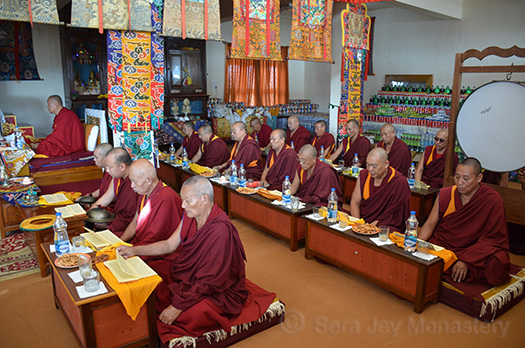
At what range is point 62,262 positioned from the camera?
312cm

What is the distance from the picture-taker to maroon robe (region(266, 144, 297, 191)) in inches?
254

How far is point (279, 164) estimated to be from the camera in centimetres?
653

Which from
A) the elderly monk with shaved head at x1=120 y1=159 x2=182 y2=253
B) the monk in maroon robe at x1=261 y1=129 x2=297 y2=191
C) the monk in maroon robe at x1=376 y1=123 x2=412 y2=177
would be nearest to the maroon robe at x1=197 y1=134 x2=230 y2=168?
the monk in maroon robe at x1=261 y1=129 x2=297 y2=191

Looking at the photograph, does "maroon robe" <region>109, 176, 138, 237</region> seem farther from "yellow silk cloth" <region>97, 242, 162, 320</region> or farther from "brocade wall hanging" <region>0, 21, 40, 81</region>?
"brocade wall hanging" <region>0, 21, 40, 81</region>

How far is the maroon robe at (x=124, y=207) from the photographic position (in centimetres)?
444

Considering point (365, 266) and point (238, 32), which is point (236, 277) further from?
point (238, 32)

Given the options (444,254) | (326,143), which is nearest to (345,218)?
(444,254)

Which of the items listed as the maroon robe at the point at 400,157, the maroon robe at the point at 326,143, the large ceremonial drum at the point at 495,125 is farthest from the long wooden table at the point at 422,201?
the maroon robe at the point at 326,143

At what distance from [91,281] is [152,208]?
1.14m

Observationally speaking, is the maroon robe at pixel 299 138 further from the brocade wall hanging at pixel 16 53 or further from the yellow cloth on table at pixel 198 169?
the brocade wall hanging at pixel 16 53

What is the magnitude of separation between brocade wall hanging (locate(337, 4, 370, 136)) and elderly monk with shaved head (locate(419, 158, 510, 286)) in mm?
5138

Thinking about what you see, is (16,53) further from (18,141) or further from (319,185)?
(319,185)


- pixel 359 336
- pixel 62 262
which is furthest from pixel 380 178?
pixel 62 262

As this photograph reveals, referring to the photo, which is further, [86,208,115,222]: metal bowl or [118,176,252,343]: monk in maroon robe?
[86,208,115,222]: metal bowl
